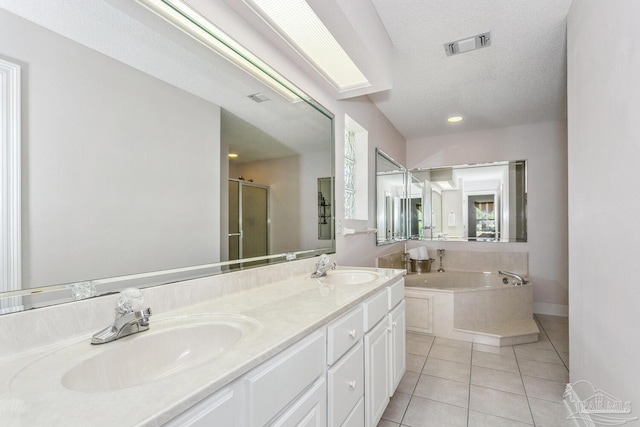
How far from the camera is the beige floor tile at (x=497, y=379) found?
222cm

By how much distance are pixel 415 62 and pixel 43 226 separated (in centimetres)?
252

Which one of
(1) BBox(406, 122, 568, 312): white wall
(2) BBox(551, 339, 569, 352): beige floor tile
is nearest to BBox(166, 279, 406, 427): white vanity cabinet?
(2) BBox(551, 339, 569, 352): beige floor tile

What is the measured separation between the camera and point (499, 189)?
4.16 m

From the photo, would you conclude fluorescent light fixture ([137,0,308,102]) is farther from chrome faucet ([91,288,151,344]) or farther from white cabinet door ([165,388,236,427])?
white cabinet door ([165,388,236,427])

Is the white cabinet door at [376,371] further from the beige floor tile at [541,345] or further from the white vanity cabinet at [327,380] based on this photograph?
the beige floor tile at [541,345]

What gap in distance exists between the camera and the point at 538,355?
2.75 metres

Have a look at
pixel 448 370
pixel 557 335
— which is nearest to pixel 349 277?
pixel 448 370

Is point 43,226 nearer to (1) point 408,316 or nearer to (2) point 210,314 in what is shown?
(2) point 210,314

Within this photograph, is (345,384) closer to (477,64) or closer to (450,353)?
(450,353)

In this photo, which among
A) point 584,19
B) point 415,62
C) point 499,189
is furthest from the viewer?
point 499,189

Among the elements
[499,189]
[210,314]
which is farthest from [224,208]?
[499,189]

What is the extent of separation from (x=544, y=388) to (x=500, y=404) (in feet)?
1.48

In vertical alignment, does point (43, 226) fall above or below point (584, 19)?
below

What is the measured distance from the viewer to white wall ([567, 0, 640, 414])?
3.65 feet
